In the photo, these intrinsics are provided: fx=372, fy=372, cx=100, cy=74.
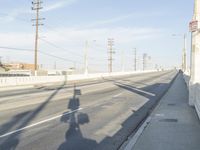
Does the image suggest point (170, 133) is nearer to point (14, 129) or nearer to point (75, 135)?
point (75, 135)

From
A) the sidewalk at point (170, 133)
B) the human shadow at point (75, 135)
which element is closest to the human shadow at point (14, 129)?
the human shadow at point (75, 135)

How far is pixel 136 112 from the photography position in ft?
55.1

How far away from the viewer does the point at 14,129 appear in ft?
36.8

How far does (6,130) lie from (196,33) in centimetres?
1123

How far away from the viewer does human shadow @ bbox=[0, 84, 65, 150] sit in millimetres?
8969

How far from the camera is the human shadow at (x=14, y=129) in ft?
29.4

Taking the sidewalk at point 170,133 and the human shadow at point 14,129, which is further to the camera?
the human shadow at point 14,129

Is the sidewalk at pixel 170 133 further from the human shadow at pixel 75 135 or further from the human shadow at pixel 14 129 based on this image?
the human shadow at pixel 14 129

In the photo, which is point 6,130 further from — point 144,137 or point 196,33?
point 196,33

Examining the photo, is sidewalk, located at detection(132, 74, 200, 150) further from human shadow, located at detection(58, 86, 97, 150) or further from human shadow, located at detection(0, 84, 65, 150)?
human shadow, located at detection(0, 84, 65, 150)

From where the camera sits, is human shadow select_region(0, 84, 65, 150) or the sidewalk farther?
human shadow select_region(0, 84, 65, 150)

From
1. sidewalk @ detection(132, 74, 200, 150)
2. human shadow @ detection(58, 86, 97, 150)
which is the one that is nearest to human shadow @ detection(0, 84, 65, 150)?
human shadow @ detection(58, 86, 97, 150)

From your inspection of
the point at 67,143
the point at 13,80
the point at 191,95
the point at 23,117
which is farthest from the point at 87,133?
the point at 13,80

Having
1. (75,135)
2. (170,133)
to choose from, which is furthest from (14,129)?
(170,133)
